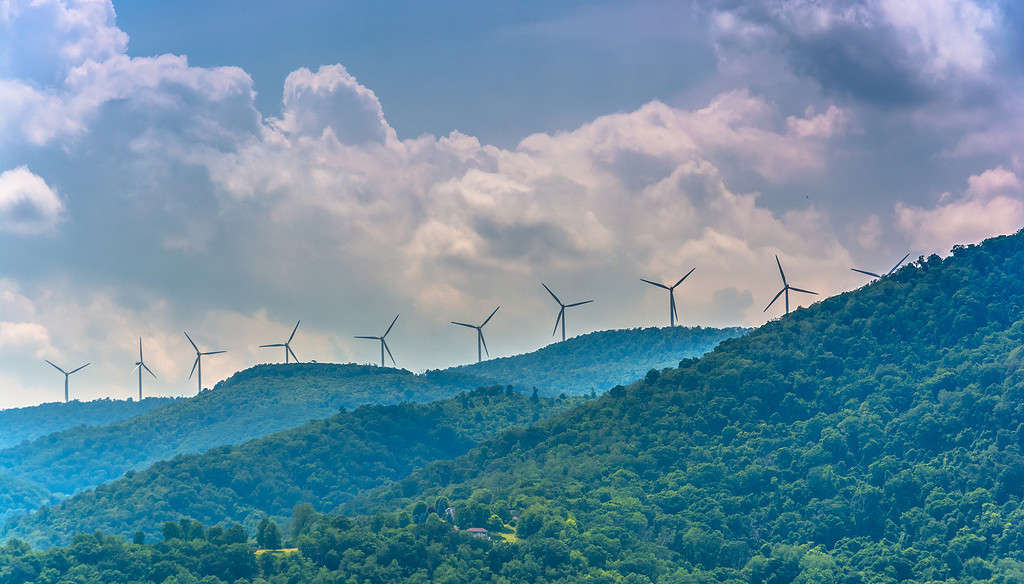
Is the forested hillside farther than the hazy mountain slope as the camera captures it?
No

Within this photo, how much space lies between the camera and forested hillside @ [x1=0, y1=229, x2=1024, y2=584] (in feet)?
415

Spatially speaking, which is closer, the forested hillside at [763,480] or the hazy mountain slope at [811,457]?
the forested hillside at [763,480]

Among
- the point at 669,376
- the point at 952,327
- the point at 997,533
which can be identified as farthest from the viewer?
the point at 669,376

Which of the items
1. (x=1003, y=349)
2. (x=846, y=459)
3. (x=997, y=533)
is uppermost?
(x=1003, y=349)

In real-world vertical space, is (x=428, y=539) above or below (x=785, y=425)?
below

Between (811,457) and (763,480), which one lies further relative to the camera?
(811,457)

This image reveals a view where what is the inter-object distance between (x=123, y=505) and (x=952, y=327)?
100 meters

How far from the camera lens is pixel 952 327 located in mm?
154000

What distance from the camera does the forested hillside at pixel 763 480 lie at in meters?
127

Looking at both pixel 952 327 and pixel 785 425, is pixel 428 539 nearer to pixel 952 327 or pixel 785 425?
pixel 785 425

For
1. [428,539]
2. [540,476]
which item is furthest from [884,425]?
[428,539]

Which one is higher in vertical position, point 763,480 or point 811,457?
point 811,457

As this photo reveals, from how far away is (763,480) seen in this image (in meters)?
143

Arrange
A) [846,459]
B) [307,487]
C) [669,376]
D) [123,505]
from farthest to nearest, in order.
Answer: [307,487]
[123,505]
[669,376]
[846,459]
